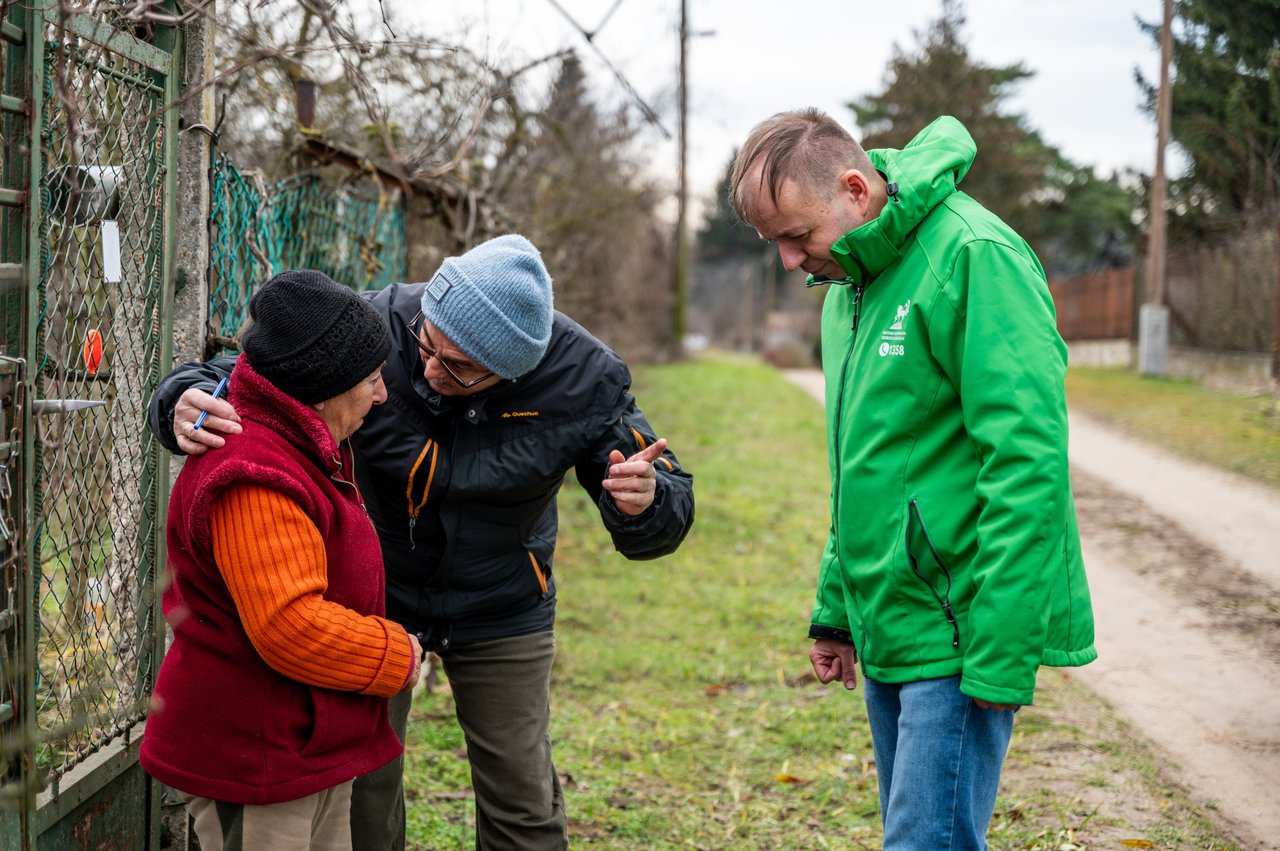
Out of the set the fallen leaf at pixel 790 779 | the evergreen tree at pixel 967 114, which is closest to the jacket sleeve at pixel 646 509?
the fallen leaf at pixel 790 779

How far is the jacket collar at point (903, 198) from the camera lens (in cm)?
226

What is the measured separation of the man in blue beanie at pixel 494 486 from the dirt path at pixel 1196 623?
96.4 inches

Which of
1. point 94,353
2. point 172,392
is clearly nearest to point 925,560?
point 172,392

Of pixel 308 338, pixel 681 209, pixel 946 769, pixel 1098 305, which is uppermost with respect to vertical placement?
pixel 681 209

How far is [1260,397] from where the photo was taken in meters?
14.8

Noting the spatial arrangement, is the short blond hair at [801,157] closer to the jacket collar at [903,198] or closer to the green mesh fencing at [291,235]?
the jacket collar at [903,198]

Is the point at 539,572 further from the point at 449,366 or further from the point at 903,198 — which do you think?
the point at 903,198

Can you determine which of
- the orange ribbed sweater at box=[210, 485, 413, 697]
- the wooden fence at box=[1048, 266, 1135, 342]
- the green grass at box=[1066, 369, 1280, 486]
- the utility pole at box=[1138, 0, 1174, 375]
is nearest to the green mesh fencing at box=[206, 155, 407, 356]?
the orange ribbed sweater at box=[210, 485, 413, 697]

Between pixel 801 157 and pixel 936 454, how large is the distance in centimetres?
64

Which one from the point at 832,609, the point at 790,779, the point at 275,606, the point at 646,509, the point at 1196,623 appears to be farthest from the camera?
the point at 1196,623

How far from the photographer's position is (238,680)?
211 cm

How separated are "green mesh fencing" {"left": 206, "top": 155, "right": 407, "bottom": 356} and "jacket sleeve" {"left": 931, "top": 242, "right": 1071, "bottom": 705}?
205 cm

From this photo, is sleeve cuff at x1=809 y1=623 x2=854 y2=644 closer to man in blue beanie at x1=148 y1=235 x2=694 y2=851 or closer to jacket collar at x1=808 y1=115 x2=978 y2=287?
man in blue beanie at x1=148 y1=235 x2=694 y2=851

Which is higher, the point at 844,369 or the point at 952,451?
the point at 844,369
